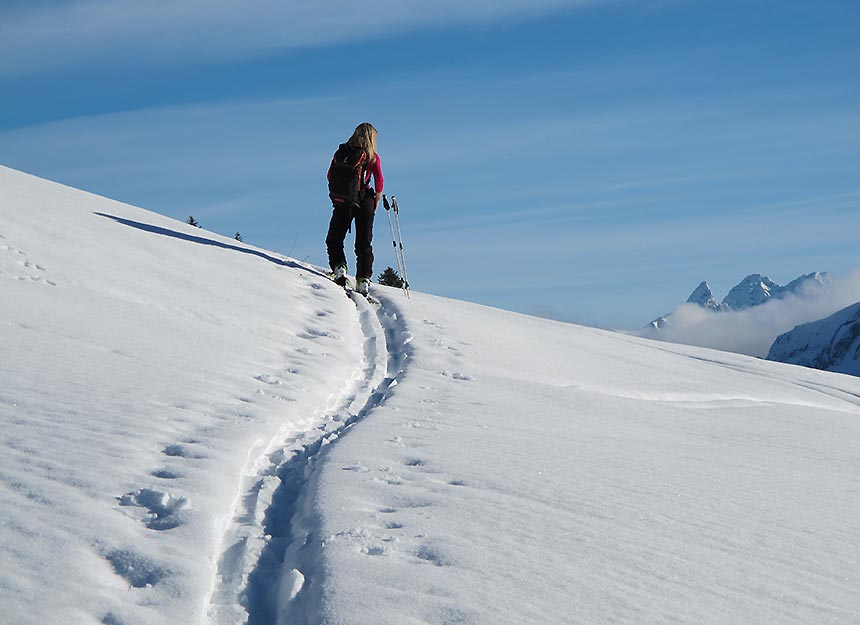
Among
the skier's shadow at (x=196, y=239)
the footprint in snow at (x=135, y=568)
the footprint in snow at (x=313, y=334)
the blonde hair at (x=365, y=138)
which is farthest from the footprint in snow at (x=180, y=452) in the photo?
the skier's shadow at (x=196, y=239)

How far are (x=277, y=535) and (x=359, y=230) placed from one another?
10302 millimetres

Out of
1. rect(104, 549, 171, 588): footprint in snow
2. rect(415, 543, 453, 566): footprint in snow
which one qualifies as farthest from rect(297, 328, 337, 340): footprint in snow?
rect(104, 549, 171, 588): footprint in snow

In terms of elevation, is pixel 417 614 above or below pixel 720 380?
below

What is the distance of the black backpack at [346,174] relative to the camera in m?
13.6

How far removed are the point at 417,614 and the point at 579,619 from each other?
632 mm

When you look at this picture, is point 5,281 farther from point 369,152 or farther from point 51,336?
point 369,152

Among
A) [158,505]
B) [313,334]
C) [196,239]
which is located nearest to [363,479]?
[158,505]

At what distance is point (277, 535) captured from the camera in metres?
4.22

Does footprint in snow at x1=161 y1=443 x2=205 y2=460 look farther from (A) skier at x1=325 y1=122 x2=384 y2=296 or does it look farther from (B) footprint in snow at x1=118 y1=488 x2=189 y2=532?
(A) skier at x1=325 y1=122 x2=384 y2=296

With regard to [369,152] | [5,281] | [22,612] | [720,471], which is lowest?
[22,612]

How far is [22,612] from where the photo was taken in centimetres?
301

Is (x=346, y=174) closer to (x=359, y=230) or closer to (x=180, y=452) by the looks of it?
→ (x=359, y=230)

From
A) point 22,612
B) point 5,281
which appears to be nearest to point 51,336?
point 5,281

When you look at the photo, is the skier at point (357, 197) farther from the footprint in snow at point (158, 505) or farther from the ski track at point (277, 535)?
the footprint in snow at point (158, 505)
